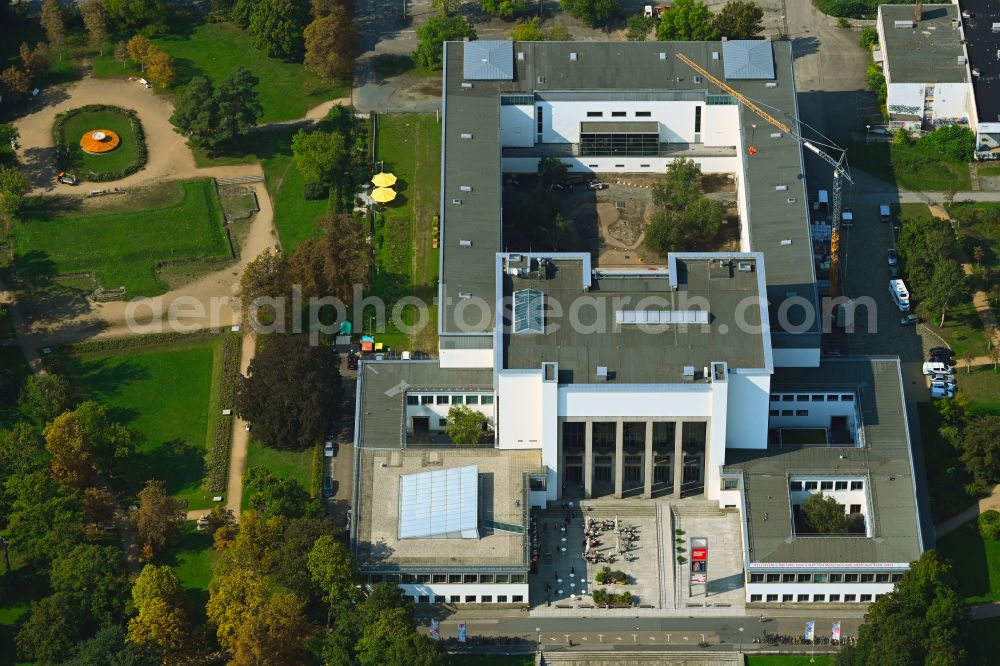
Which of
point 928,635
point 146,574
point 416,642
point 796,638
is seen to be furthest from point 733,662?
point 146,574

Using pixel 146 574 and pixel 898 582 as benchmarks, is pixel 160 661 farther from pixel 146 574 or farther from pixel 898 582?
pixel 898 582

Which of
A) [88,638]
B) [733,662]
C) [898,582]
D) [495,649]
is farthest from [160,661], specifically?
[898,582]

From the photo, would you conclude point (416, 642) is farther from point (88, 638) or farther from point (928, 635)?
point (928, 635)

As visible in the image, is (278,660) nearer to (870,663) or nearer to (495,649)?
(495,649)

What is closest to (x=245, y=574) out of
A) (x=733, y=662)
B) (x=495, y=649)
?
(x=495, y=649)
